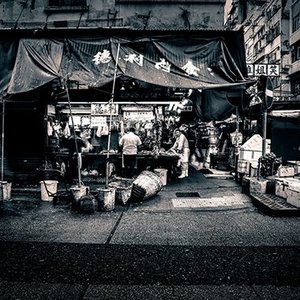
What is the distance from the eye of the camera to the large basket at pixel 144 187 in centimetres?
1076

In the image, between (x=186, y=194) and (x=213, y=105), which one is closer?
(x=186, y=194)

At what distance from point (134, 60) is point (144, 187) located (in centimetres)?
445

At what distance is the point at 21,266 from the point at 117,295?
2.04 meters

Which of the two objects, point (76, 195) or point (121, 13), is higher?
point (121, 13)

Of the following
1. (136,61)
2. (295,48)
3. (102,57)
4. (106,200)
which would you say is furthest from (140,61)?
(295,48)

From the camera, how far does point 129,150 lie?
1570 centimetres

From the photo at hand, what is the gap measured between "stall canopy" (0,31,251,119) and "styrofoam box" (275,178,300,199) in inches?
141

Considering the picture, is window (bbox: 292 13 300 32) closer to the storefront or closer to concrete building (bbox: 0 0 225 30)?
concrete building (bbox: 0 0 225 30)

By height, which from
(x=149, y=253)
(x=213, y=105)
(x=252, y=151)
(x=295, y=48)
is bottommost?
(x=149, y=253)

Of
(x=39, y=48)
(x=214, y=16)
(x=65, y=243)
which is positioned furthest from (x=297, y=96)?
(x=65, y=243)

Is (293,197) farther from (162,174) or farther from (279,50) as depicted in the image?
(279,50)

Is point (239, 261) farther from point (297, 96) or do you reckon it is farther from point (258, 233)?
point (297, 96)

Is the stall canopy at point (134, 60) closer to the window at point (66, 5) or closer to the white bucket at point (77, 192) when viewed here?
the white bucket at point (77, 192)

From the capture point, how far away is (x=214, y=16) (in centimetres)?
1956
